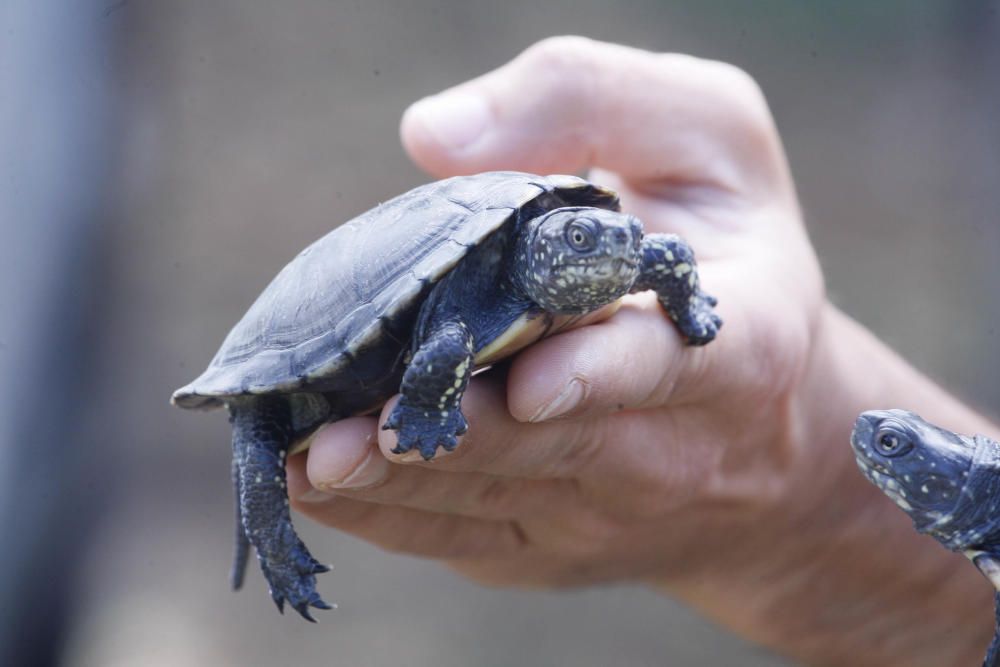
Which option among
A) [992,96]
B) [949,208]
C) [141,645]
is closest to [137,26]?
[141,645]

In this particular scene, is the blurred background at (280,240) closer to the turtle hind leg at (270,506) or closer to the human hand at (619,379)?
the human hand at (619,379)

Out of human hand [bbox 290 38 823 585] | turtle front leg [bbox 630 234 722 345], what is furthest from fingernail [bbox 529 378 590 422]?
turtle front leg [bbox 630 234 722 345]

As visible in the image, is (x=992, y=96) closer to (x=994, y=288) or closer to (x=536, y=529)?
(x=994, y=288)

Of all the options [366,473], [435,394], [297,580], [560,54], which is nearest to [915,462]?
[435,394]

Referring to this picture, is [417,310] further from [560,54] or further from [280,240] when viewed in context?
[280,240]

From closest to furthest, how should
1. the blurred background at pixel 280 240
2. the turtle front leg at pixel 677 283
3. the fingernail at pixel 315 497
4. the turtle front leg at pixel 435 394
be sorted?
the turtle front leg at pixel 435 394, the turtle front leg at pixel 677 283, the fingernail at pixel 315 497, the blurred background at pixel 280 240

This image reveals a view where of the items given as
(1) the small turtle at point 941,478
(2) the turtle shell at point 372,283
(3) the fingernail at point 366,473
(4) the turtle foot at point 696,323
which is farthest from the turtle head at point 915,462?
(3) the fingernail at point 366,473
